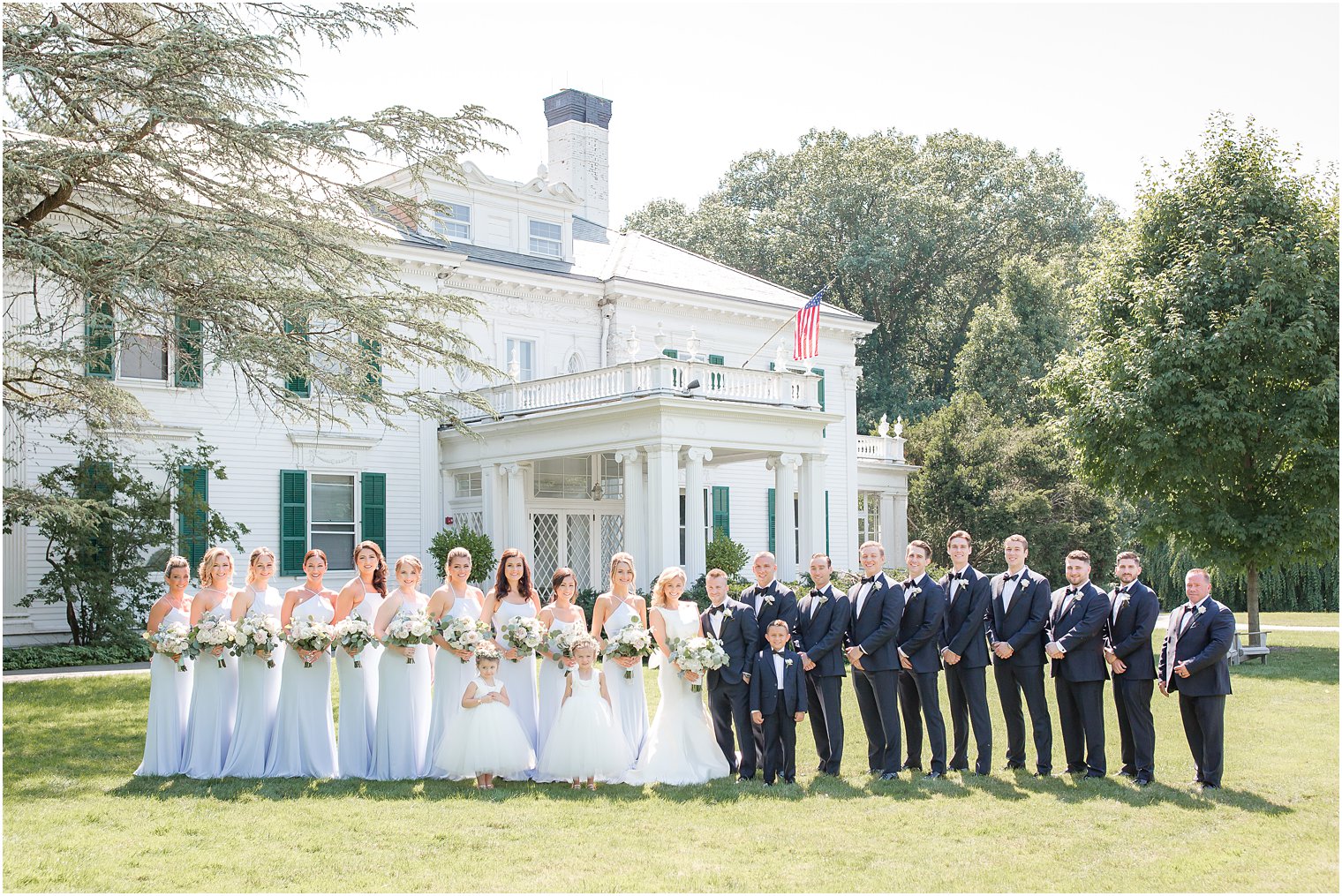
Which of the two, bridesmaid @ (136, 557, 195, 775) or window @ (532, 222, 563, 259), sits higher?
window @ (532, 222, 563, 259)

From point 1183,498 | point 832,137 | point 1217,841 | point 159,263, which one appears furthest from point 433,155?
point 832,137

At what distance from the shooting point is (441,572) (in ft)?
81.1

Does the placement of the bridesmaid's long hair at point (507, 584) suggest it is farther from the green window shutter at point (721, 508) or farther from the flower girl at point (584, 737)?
the green window shutter at point (721, 508)

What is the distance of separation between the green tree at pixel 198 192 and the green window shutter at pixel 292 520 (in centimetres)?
744

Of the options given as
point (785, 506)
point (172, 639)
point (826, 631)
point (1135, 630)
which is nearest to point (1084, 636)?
point (1135, 630)

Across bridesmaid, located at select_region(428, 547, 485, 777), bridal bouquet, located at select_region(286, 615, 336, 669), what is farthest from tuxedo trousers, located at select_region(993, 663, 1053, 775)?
bridal bouquet, located at select_region(286, 615, 336, 669)

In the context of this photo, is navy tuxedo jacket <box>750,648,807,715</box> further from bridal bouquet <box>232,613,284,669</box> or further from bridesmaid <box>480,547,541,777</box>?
bridal bouquet <box>232,613,284,669</box>

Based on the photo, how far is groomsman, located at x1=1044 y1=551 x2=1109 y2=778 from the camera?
10117 millimetres

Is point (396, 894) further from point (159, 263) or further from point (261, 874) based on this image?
point (159, 263)

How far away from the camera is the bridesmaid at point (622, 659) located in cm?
1035

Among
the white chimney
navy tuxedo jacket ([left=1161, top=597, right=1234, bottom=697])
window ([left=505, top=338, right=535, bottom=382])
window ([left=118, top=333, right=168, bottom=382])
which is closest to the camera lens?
navy tuxedo jacket ([left=1161, top=597, right=1234, bottom=697])

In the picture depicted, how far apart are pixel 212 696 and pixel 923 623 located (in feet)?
19.0

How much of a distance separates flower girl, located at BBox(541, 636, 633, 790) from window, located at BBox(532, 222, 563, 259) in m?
20.2

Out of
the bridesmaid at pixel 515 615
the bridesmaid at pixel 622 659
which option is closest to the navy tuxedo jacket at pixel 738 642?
the bridesmaid at pixel 622 659
